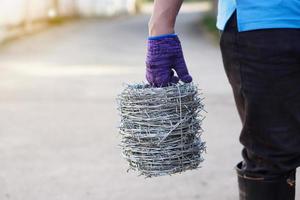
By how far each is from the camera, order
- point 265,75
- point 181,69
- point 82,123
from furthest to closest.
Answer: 1. point 82,123
2. point 181,69
3. point 265,75

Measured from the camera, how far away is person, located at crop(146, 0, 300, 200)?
6.14 ft

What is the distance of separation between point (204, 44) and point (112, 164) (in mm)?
10771

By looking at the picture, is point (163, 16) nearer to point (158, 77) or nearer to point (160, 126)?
point (158, 77)

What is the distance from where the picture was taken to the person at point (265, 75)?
187cm

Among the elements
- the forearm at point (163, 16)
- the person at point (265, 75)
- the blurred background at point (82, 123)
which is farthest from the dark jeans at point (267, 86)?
the blurred background at point (82, 123)

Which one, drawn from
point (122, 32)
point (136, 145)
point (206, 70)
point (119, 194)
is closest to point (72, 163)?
point (119, 194)

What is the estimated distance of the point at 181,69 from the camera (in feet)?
7.27

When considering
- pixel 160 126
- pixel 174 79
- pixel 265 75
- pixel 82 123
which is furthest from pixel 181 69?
pixel 82 123

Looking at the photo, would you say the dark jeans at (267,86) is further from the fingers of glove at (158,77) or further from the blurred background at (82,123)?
the blurred background at (82,123)

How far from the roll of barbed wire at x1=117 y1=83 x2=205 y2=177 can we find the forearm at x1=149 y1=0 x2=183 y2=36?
17cm

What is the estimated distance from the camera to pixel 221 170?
14.8 ft

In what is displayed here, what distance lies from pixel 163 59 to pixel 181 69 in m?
0.11

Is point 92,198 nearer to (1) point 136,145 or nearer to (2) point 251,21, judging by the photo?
(1) point 136,145

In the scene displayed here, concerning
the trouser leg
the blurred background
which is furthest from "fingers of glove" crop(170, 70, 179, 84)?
the blurred background
